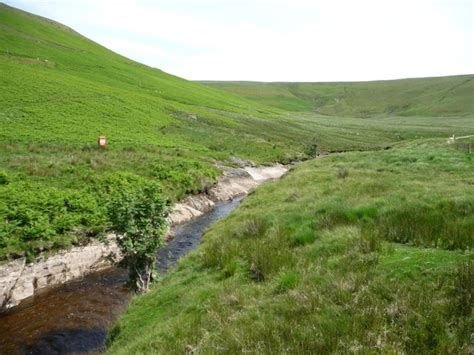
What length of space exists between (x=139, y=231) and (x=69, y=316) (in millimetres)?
4697

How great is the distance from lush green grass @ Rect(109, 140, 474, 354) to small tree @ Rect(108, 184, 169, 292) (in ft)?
5.44

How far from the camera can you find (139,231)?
17.9 m

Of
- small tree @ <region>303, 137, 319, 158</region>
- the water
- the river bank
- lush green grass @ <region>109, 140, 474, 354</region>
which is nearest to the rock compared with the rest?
the river bank

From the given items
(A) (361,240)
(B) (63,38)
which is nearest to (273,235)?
(A) (361,240)

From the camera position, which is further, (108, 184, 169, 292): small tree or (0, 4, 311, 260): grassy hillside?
(0, 4, 311, 260): grassy hillside

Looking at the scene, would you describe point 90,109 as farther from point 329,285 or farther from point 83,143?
point 329,285

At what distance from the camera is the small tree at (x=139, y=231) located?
57.5ft

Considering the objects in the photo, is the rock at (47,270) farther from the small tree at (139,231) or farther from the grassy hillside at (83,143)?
the small tree at (139,231)

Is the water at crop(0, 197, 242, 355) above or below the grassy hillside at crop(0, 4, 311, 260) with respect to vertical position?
below

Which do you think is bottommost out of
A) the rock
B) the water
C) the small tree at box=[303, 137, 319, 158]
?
the water

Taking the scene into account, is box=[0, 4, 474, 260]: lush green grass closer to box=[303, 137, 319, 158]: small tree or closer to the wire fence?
box=[303, 137, 319, 158]: small tree

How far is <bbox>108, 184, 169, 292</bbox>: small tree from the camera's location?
57.5 ft

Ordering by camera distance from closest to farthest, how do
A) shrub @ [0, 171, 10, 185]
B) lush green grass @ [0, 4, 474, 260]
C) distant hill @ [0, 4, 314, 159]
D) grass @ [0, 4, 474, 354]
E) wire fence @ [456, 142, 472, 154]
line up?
grass @ [0, 4, 474, 354] → lush green grass @ [0, 4, 474, 260] → shrub @ [0, 171, 10, 185] → wire fence @ [456, 142, 472, 154] → distant hill @ [0, 4, 314, 159]

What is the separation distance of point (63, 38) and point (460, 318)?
14218 cm
